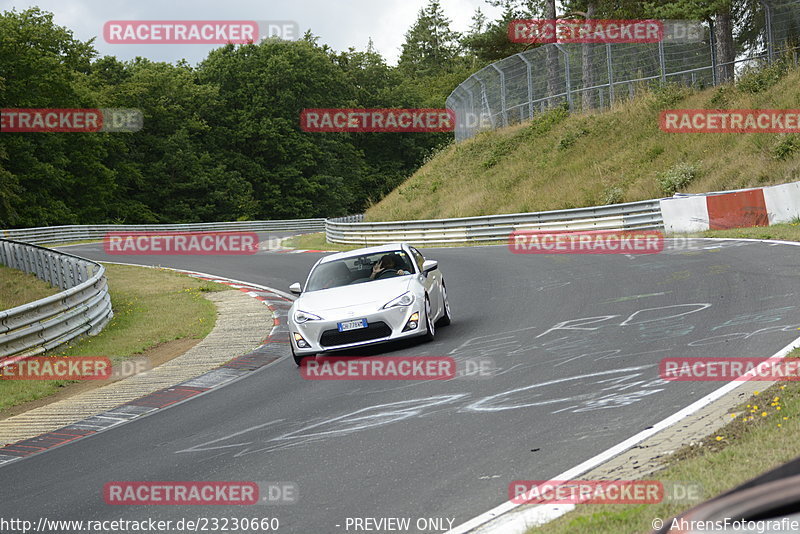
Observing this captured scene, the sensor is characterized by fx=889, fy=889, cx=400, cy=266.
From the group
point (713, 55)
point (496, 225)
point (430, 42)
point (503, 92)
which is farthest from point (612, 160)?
point (430, 42)

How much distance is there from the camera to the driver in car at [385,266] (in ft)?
Result: 40.5

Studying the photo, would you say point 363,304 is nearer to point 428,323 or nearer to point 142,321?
point 428,323

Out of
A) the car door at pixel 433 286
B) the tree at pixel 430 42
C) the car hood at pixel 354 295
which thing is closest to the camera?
the car hood at pixel 354 295

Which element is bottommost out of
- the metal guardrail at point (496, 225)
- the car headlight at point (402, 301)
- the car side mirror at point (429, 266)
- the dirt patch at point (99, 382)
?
the dirt patch at point (99, 382)

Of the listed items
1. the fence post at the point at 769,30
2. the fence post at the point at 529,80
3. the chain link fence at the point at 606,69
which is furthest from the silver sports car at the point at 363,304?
the fence post at the point at 529,80

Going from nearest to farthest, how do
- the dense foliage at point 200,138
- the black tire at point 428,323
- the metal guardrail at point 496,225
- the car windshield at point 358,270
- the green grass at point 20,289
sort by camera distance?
the black tire at point 428,323
the car windshield at point 358,270
the green grass at point 20,289
the metal guardrail at point 496,225
the dense foliage at point 200,138

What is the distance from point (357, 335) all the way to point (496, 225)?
18.7m

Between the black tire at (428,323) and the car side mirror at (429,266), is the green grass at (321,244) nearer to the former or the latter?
the car side mirror at (429,266)

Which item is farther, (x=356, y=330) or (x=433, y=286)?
(x=433, y=286)

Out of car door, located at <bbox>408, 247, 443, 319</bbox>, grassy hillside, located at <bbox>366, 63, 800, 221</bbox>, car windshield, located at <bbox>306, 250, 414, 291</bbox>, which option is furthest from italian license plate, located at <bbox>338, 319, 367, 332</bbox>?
grassy hillside, located at <bbox>366, 63, 800, 221</bbox>

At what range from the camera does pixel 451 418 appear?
7703mm

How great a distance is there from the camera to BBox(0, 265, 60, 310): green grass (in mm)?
22797

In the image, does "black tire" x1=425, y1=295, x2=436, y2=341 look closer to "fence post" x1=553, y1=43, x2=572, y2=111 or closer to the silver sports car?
the silver sports car

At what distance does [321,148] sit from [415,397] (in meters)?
69.7
